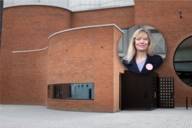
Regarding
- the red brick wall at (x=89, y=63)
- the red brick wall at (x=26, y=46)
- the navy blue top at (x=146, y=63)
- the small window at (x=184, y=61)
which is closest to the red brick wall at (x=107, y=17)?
the red brick wall at (x=26, y=46)

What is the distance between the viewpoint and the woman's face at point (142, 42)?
90.2 feet

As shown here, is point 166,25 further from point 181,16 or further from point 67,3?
point 67,3

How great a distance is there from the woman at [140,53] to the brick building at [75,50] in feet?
6.98

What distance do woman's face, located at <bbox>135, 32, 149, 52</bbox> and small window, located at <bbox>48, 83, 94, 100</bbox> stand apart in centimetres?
582

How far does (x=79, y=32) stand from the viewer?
2448 cm

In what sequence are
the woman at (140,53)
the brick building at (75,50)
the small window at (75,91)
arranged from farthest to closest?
the woman at (140,53)
the small window at (75,91)
the brick building at (75,50)

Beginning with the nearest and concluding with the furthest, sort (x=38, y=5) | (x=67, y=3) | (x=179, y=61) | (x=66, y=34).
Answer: (x=66, y=34) → (x=179, y=61) → (x=38, y=5) → (x=67, y=3)

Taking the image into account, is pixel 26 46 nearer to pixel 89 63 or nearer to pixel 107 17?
pixel 107 17

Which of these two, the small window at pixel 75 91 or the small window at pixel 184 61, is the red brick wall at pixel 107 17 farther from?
the small window at pixel 75 91

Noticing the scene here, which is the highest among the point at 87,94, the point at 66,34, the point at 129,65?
the point at 66,34

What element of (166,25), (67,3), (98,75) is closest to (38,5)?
(67,3)

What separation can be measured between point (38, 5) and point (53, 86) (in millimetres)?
11728

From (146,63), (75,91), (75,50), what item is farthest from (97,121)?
(146,63)

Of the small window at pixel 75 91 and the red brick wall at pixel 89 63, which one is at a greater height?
the red brick wall at pixel 89 63
